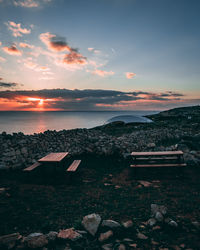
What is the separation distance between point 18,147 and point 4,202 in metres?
4.71

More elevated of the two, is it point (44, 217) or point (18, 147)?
point (18, 147)

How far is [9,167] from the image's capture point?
27.1ft

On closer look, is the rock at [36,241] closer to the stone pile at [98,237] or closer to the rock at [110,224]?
the stone pile at [98,237]

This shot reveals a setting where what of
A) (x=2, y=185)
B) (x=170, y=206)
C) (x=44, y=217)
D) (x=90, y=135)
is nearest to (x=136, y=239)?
(x=170, y=206)

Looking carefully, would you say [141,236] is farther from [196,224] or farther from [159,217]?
[196,224]

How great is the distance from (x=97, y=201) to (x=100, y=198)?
0.23m

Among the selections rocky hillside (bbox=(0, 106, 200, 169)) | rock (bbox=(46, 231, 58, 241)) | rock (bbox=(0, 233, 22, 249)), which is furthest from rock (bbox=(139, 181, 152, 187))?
rock (bbox=(0, 233, 22, 249))

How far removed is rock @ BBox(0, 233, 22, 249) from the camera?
3.31 meters

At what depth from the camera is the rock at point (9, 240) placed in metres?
3.31

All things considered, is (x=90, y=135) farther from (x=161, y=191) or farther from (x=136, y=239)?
(x=136, y=239)

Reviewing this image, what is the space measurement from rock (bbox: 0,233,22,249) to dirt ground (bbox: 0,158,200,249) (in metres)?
0.31

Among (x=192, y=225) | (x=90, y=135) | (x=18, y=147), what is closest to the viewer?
(x=192, y=225)

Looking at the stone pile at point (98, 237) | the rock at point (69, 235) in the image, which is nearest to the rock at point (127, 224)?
the stone pile at point (98, 237)

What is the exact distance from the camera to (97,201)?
17.7 ft
